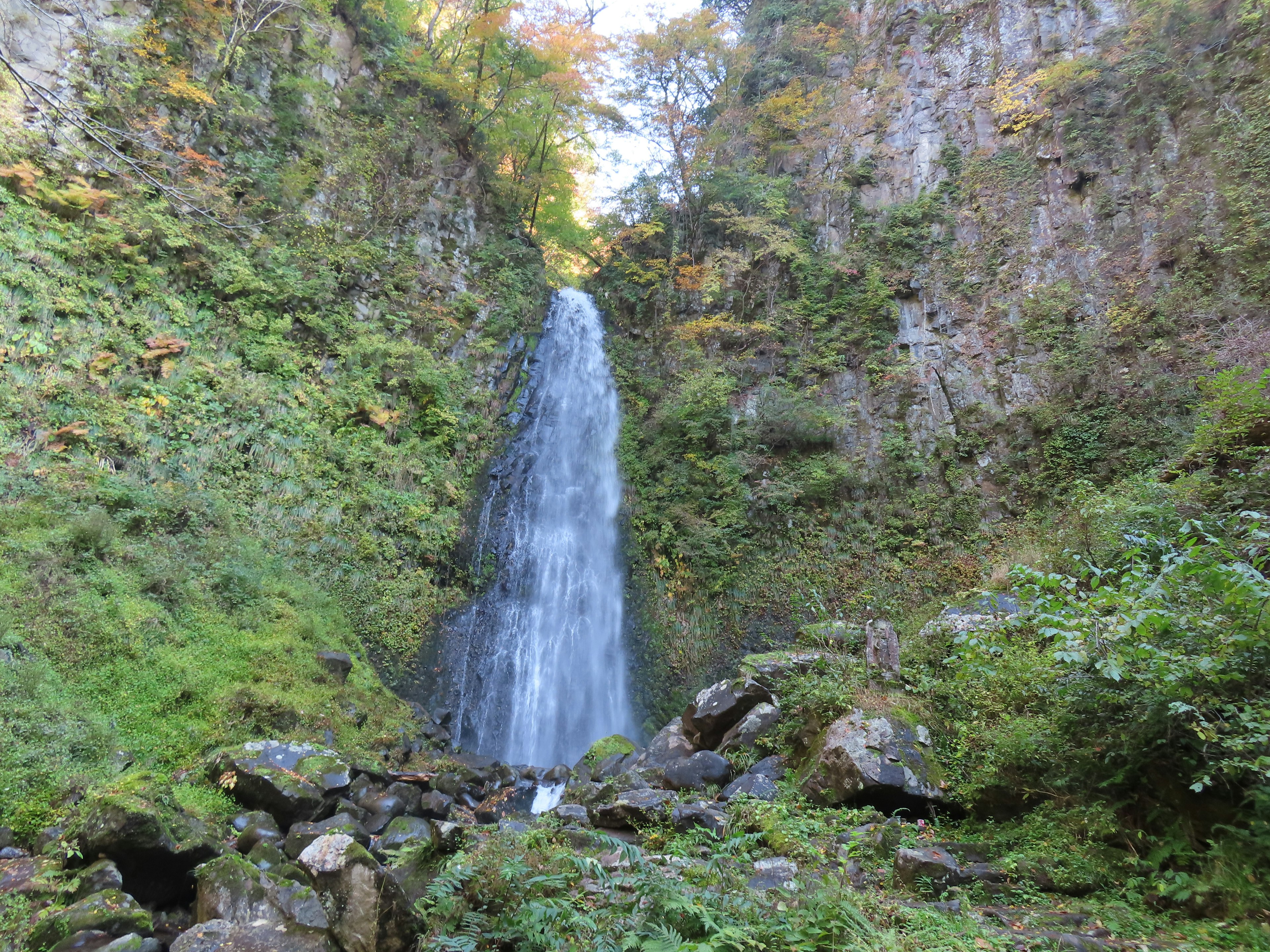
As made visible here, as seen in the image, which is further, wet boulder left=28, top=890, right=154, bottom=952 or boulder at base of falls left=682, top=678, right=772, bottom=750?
boulder at base of falls left=682, top=678, right=772, bottom=750

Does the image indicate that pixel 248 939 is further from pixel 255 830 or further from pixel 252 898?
pixel 255 830

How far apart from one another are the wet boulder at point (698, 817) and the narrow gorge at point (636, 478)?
16 cm

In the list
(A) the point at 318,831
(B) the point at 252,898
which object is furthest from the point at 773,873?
(A) the point at 318,831

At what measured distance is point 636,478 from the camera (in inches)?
533

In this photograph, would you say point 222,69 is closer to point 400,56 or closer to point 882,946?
point 400,56

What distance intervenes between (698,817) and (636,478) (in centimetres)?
922

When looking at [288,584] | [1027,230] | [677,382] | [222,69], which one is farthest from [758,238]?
[288,584]

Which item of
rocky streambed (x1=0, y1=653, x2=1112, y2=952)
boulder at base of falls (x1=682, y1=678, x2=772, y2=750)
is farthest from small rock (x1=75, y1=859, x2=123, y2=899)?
boulder at base of falls (x1=682, y1=678, x2=772, y2=750)

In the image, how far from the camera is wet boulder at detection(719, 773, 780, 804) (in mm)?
5293

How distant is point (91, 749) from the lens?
472 cm

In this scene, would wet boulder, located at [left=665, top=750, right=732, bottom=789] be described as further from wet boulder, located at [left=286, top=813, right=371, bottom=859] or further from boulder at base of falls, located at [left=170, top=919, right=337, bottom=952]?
boulder at base of falls, located at [left=170, top=919, right=337, bottom=952]

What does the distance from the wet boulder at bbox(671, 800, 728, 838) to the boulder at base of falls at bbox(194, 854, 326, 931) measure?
2657mm

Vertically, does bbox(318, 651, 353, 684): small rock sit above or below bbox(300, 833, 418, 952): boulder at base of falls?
above

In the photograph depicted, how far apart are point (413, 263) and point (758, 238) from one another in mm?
8449
